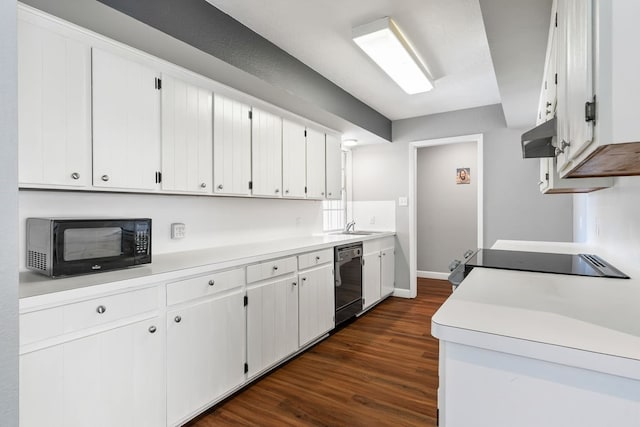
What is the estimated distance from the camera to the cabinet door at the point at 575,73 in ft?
2.63

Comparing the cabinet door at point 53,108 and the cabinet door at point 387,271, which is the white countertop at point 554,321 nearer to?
the cabinet door at point 53,108

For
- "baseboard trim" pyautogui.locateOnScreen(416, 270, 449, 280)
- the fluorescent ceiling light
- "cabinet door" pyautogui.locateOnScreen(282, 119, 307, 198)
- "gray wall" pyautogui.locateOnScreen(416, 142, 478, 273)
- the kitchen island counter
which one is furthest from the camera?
"baseboard trim" pyautogui.locateOnScreen(416, 270, 449, 280)

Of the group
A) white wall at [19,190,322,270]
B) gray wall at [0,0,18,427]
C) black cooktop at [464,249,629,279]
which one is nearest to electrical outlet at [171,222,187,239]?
white wall at [19,190,322,270]

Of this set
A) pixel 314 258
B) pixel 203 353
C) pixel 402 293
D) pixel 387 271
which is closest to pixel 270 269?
pixel 314 258

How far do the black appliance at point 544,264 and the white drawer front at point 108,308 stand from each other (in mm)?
1515

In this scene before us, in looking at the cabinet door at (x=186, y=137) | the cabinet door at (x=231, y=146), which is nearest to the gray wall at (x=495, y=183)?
the cabinet door at (x=231, y=146)

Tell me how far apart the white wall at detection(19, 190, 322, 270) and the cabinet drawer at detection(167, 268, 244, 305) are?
608mm

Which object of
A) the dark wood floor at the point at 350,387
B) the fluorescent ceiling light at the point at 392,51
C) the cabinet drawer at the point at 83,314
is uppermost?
the fluorescent ceiling light at the point at 392,51

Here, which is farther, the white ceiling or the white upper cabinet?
the white ceiling

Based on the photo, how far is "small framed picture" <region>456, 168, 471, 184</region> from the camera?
18.1 ft

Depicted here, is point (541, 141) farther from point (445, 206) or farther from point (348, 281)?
point (445, 206)

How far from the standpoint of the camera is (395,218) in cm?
459

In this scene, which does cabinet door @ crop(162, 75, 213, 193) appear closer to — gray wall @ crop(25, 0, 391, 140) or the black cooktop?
gray wall @ crop(25, 0, 391, 140)

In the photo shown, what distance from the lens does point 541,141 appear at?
65.2 inches
